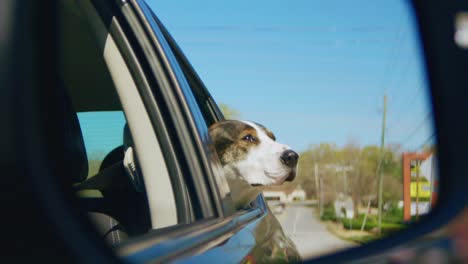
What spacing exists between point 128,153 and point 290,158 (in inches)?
112

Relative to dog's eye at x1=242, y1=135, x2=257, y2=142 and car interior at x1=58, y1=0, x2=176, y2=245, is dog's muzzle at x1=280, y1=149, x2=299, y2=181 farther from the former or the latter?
car interior at x1=58, y1=0, x2=176, y2=245

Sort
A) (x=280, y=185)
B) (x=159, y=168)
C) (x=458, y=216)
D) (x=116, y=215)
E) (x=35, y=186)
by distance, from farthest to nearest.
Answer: (x=280, y=185) < (x=116, y=215) < (x=159, y=168) < (x=458, y=216) < (x=35, y=186)

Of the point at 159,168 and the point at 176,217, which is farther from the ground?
the point at 159,168

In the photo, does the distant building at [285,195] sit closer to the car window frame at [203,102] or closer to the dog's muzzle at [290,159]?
the car window frame at [203,102]

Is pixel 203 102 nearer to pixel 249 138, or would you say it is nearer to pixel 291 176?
pixel 291 176

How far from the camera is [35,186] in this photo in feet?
3.11

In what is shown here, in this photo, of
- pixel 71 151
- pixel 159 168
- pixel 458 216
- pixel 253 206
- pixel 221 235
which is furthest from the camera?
pixel 253 206

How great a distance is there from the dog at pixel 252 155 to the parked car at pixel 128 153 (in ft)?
2.85

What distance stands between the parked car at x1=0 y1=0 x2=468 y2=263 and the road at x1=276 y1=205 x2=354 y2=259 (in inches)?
3.0

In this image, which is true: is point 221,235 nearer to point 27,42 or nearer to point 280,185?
point 27,42

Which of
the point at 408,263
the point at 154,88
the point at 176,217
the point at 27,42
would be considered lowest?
the point at 408,263

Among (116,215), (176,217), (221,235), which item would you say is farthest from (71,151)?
(221,235)

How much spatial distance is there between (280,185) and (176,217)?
2923 mm

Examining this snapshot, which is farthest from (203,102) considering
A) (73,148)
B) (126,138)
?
(73,148)
